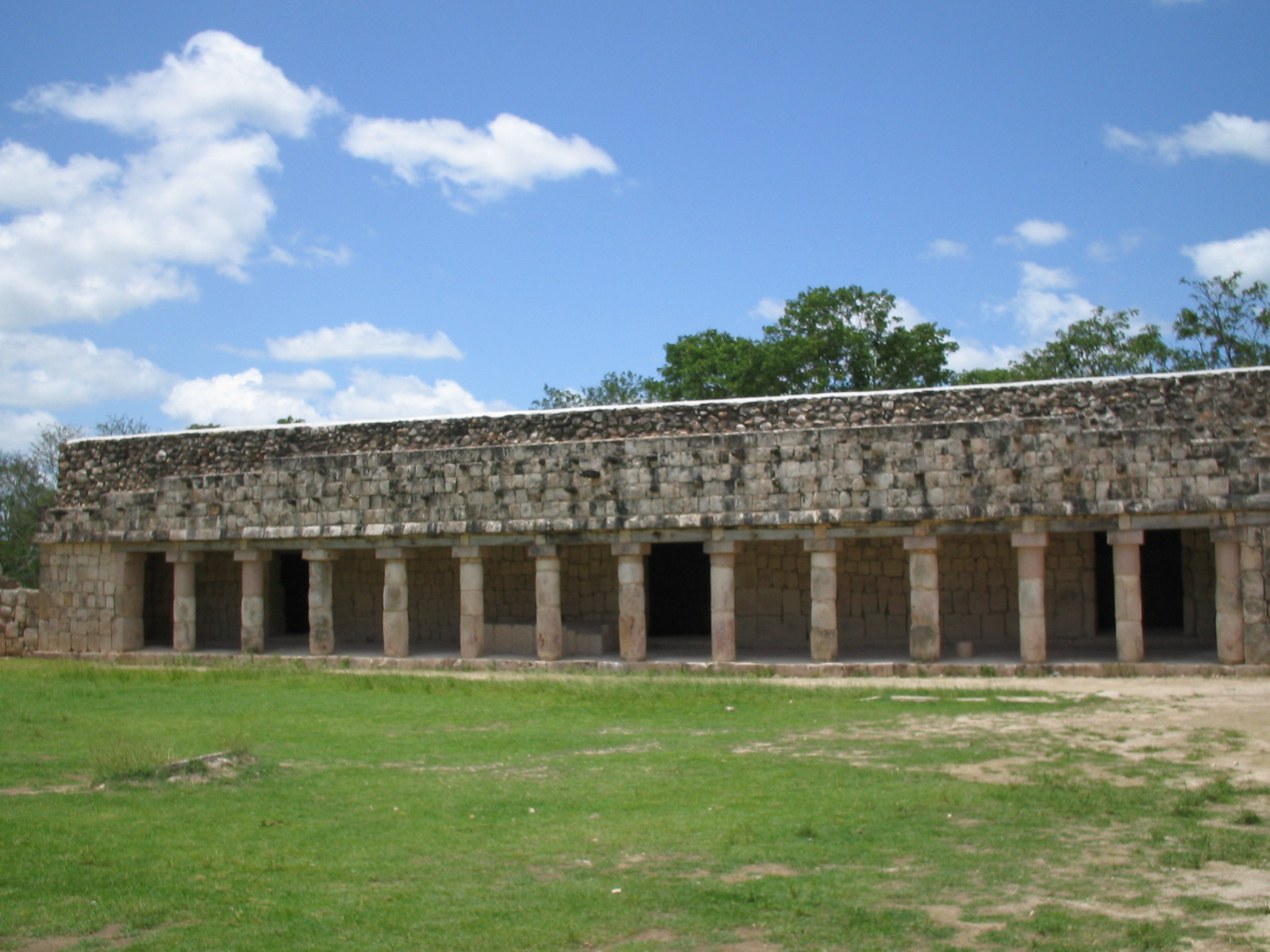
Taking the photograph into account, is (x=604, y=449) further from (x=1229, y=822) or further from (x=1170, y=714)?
(x=1229, y=822)

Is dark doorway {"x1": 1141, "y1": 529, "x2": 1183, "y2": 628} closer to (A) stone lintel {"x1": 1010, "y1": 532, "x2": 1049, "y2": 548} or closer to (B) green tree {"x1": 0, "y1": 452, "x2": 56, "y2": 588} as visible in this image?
(A) stone lintel {"x1": 1010, "y1": 532, "x2": 1049, "y2": 548}

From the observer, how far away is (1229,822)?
26.1 feet

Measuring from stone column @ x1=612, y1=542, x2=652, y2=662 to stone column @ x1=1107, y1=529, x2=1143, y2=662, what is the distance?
690 centimetres

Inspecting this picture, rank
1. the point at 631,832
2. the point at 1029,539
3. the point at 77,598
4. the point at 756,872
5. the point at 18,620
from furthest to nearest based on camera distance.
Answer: the point at 18,620
the point at 77,598
the point at 1029,539
the point at 631,832
the point at 756,872

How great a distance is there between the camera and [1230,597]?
1636cm

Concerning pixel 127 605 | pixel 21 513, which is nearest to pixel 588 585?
pixel 127 605

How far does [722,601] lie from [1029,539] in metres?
4.61

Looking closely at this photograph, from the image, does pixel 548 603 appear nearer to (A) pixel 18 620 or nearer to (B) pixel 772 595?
(B) pixel 772 595

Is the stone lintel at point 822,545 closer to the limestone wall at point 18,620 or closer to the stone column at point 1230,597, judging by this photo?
the stone column at point 1230,597

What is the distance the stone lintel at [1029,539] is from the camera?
1717cm

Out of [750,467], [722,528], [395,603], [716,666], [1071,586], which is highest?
[750,467]

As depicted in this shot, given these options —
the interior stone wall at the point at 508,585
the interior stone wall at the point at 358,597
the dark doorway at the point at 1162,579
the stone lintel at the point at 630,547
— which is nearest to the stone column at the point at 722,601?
the stone lintel at the point at 630,547

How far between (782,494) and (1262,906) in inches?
484

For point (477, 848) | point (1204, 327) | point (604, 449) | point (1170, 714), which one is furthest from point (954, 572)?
point (1204, 327)
